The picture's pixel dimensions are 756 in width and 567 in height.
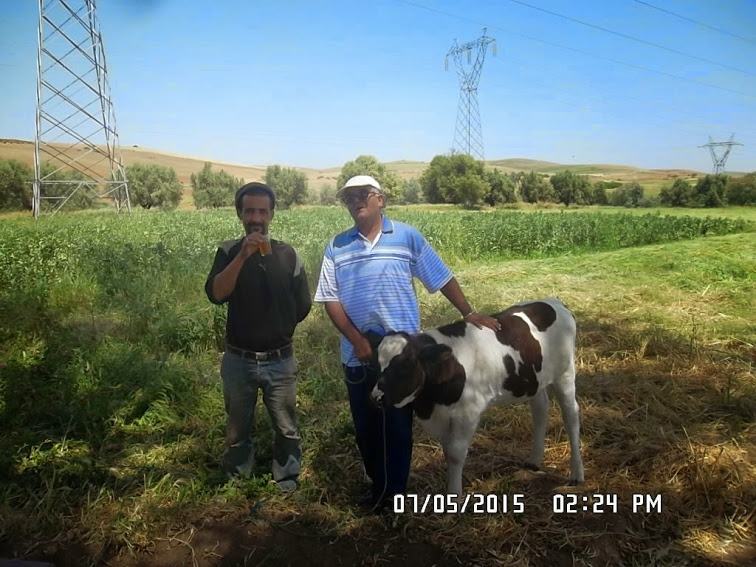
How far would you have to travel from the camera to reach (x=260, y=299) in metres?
2.99

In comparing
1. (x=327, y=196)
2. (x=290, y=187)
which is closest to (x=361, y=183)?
(x=290, y=187)

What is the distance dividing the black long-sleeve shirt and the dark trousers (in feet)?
1.85

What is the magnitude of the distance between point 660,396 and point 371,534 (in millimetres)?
3267

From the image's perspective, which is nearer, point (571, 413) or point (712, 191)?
point (571, 413)

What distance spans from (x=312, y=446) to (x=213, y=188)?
97.9ft

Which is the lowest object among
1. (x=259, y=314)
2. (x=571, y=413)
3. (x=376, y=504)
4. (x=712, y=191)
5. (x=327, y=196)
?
(x=376, y=504)

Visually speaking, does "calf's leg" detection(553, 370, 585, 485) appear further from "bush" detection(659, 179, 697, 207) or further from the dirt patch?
"bush" detection(659, 179, 697, 207)

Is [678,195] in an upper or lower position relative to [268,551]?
upper

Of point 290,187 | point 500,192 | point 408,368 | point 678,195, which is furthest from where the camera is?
point 500,192

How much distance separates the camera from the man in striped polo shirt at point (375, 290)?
2670 millimetres

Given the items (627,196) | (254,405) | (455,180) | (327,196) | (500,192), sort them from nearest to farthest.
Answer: (254,405) < (327,196) < (627,196) < (455,180) < (500,192)

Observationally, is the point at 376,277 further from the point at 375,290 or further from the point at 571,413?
the point at 571,413
